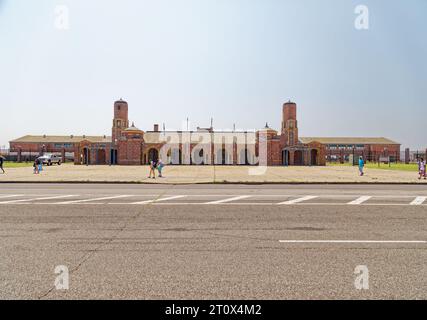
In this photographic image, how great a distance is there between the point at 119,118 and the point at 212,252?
70442 mm

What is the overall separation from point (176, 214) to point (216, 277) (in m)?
4.54

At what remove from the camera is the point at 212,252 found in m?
4.99

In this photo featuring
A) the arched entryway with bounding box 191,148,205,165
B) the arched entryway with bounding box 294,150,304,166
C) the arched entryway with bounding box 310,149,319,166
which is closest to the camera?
the arched entryway with bounding box 310,149,319,166

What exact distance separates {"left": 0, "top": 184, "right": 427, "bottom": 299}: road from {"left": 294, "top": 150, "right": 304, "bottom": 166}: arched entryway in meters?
57.0

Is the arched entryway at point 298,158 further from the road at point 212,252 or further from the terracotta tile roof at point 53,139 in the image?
the road at point 212,252

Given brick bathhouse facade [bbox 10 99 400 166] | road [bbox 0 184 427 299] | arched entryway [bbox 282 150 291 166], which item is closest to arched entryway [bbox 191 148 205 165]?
brick bathhouse facade [bbox 10 99 400 166]

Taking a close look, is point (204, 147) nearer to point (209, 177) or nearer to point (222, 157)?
point (222, 157)

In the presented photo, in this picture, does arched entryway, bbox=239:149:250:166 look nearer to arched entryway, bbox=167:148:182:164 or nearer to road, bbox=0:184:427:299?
arched entryway, bbox=167:148:182:164

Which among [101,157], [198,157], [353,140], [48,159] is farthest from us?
[353,140]

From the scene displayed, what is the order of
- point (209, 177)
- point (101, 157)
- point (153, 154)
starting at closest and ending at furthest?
point (209, 177) → point (153, 154) → point (101, 157)

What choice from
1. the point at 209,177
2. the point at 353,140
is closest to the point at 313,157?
the point at 353,140

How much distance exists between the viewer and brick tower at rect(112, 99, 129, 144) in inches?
2765
